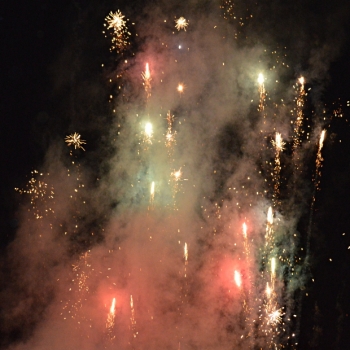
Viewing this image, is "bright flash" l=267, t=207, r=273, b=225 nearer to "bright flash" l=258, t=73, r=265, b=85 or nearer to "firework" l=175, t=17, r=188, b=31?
"bright flash" l=258, t=73, r=265, b=85

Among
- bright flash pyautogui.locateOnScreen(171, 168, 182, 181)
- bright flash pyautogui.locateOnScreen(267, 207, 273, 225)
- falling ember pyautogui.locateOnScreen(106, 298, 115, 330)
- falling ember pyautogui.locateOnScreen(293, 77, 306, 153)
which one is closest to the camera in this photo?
falling ember pyautogui.locateOnScreen(293, 77, 306, 153)

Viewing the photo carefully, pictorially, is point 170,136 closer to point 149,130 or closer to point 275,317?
point 149,130

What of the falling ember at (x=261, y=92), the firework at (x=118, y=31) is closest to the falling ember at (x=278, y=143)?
the falling ember at (x=261, y=92)

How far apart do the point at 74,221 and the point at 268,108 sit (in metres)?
2.00

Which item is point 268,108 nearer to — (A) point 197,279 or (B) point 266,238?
(B) point 266,238

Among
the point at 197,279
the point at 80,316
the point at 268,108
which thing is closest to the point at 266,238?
the point at 197,279

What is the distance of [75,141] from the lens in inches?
125

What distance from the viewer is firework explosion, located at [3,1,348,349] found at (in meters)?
3.11

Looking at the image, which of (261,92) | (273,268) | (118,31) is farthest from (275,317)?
(118,31)

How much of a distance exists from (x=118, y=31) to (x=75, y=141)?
3.36ft

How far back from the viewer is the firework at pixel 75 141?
3.17m

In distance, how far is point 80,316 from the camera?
132 inches

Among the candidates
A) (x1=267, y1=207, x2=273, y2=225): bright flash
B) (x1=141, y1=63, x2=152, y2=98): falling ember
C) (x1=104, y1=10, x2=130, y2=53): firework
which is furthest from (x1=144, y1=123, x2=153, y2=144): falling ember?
(x1=267, y1=207, x2=273, y2=225): bright flash

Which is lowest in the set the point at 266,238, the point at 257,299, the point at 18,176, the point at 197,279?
the point at 257,299
